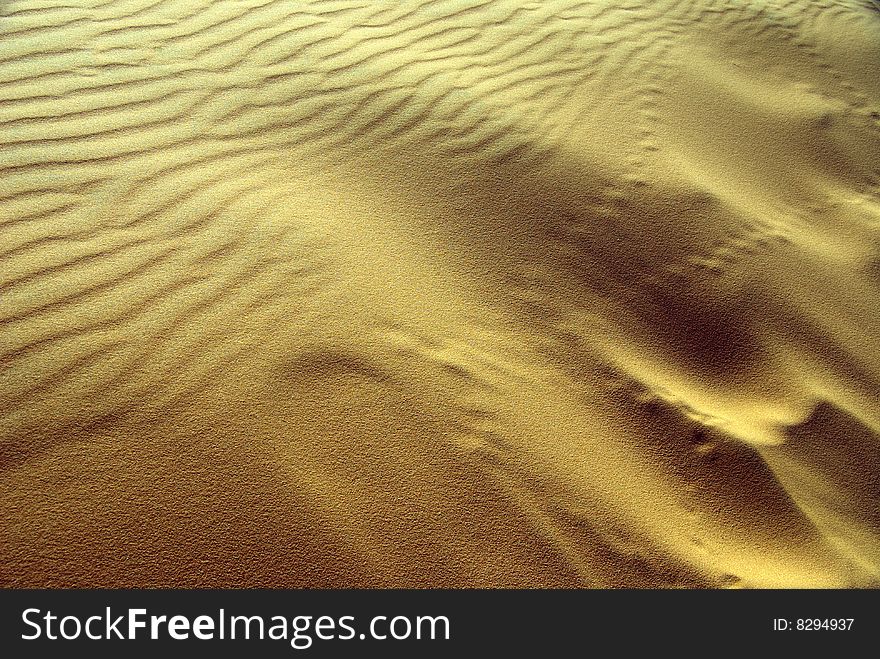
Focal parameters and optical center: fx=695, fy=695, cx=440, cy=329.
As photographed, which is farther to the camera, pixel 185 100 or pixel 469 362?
pixel 185 100

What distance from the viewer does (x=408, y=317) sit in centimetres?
259

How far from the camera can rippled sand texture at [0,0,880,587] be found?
1976 mm

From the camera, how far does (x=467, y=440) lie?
222 centimetres

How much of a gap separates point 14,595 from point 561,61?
420 centimetres

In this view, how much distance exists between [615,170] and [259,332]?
2.13 m

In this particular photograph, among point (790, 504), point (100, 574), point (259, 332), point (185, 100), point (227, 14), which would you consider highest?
point (227, 14)

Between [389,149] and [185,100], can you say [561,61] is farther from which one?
[185,100]

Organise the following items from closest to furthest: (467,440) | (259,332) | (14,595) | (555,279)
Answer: (14,595), (467,440), (259,332), (555,279)

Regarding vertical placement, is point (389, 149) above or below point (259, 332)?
above

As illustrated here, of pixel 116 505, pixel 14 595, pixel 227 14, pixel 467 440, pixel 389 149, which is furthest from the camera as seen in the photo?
pixel 227 14

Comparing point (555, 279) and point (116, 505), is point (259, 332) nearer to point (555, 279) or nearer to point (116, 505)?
point (116, 505)

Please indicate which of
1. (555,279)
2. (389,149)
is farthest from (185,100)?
(555,279)

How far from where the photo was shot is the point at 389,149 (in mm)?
3441

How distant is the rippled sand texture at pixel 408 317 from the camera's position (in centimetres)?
198
